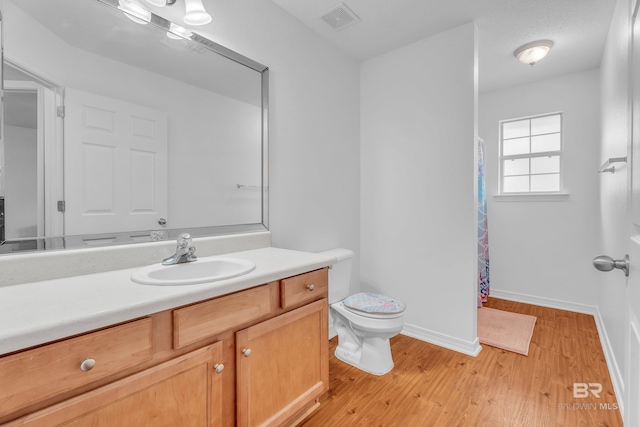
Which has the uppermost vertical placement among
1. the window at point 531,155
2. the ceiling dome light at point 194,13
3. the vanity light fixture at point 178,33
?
the ceiling dome light at point 194,13

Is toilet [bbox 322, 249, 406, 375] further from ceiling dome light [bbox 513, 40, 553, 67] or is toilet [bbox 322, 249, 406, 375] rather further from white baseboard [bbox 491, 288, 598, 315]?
ceiling dome light [bbox 513, 40, 553, 67]

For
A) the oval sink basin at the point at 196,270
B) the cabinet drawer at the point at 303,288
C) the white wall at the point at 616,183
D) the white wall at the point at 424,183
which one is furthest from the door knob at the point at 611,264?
the white wall at the point at 424,183

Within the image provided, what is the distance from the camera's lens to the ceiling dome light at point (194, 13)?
1.40 metres

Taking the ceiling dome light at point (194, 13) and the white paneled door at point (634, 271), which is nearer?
the white paneled door at point (634, 271)

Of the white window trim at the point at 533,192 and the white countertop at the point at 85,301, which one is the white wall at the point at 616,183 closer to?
the white window trim at the point at 533,192

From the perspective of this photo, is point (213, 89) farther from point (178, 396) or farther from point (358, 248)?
point (358, 248)

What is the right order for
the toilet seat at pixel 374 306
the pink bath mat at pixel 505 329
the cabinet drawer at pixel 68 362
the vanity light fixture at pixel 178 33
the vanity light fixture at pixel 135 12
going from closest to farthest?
1. the cabinet drawer at pixel 68 362
2. the vanity light fixture at pixel 135 12
3. the vanity light fixture at pixel 178 33
4. the toilet seat at pixel 374 306
5. the pink bath mat at pixel 505 329

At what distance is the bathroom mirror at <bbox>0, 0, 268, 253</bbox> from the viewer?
109 centimetres

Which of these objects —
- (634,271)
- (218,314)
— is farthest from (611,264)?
(218,314)

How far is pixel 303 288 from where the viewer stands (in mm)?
1414

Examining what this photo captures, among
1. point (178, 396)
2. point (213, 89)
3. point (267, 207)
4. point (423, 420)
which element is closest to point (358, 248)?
point (267, 207)

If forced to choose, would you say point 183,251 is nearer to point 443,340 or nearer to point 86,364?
point 86,364

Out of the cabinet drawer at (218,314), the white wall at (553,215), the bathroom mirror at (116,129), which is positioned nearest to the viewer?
the cabinet drawer at (218,314)

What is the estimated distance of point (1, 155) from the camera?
3.49 ft
